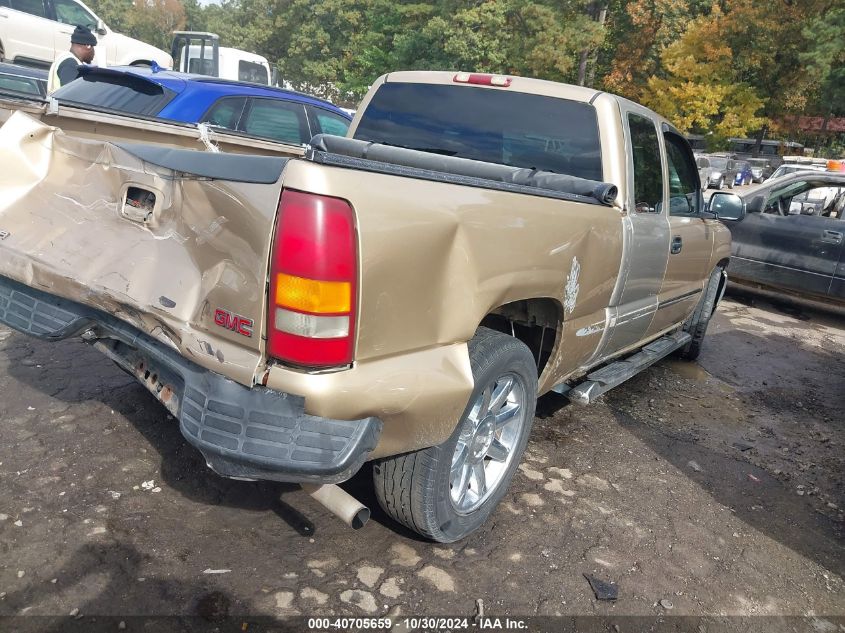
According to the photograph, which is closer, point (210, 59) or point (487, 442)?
point (487, 442)

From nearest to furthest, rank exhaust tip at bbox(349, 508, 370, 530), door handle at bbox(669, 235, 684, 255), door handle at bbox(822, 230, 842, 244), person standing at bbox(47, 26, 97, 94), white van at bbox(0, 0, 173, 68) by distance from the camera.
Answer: exhaust tip at bbox(349, 508, 370, 530) → door handle at bbox(669, 235, 684, 255) → person standing at bbox(47, 26, 97, 94) → door handle at bbox(822, 230, 842, 244) → white van at bbox(0, 0, 173, 68)

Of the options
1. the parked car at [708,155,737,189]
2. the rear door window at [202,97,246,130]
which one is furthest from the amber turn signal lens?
the parked car at [708,155,737,189]

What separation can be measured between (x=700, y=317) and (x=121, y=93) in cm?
547

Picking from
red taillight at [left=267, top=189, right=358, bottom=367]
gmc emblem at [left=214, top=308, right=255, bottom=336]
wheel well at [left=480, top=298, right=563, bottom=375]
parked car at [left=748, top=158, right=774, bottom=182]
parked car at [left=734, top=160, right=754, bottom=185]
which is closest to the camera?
red taillight at [left=267, top=189, right=358, bottom=367]

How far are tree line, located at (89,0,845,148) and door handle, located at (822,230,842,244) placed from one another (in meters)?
20.5

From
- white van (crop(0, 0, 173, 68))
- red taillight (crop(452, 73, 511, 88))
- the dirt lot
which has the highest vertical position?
white van (crop(0, 0, 173, 68))

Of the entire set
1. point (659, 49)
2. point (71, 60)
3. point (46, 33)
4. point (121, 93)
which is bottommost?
point (121, 93)

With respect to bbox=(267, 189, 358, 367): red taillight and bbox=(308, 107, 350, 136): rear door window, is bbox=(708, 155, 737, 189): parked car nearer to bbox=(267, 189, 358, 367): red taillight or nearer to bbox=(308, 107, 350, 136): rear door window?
bbox=(308, 107, 350, 136): rear door window

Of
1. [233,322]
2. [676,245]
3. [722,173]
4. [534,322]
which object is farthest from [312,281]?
[722,173]

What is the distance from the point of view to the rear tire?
5320mm

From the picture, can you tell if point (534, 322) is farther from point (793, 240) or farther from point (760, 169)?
point (760, 169)

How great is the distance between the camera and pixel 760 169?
2783 cm

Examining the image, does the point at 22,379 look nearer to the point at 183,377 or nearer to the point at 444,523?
the point at 183,377

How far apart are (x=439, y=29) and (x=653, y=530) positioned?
31213 mm
